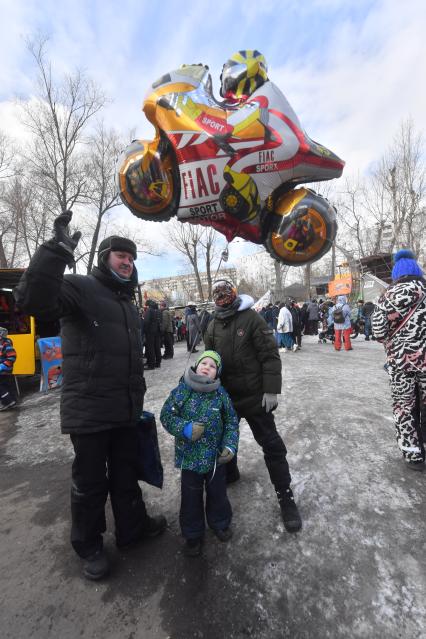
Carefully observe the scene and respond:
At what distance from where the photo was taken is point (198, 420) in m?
1.93

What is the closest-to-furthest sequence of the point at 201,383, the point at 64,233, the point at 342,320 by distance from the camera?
the point at 64,233 → the point at 201,383 → the point at 342,320

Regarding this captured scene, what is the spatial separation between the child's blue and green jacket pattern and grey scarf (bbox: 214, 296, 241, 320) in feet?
1.79

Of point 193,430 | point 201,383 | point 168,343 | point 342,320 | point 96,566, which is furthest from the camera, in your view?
point 168,343

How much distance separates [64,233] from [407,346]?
279 cm

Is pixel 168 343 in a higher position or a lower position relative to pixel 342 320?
lower

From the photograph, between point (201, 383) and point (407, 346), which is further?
point (407, 346)

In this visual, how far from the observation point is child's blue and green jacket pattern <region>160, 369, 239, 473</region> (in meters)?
1.92

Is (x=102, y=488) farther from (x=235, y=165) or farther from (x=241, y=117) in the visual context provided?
(x=241, y=117)

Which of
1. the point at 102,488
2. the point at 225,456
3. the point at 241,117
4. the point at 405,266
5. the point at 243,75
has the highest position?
the point at 243,75

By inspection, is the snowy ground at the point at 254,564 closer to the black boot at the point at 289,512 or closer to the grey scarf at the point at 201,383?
the black boot at the point at 289,512

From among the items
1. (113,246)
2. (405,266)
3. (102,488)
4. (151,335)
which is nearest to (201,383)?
(102,488)

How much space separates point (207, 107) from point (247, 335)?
254 centimetres

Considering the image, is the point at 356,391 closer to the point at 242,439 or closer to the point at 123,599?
the point at 242,439

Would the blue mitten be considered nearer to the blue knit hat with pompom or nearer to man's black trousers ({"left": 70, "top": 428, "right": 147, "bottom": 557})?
man's black trousers ({"left": 70, "top": 428, "right": 147, "bottom": 557})
